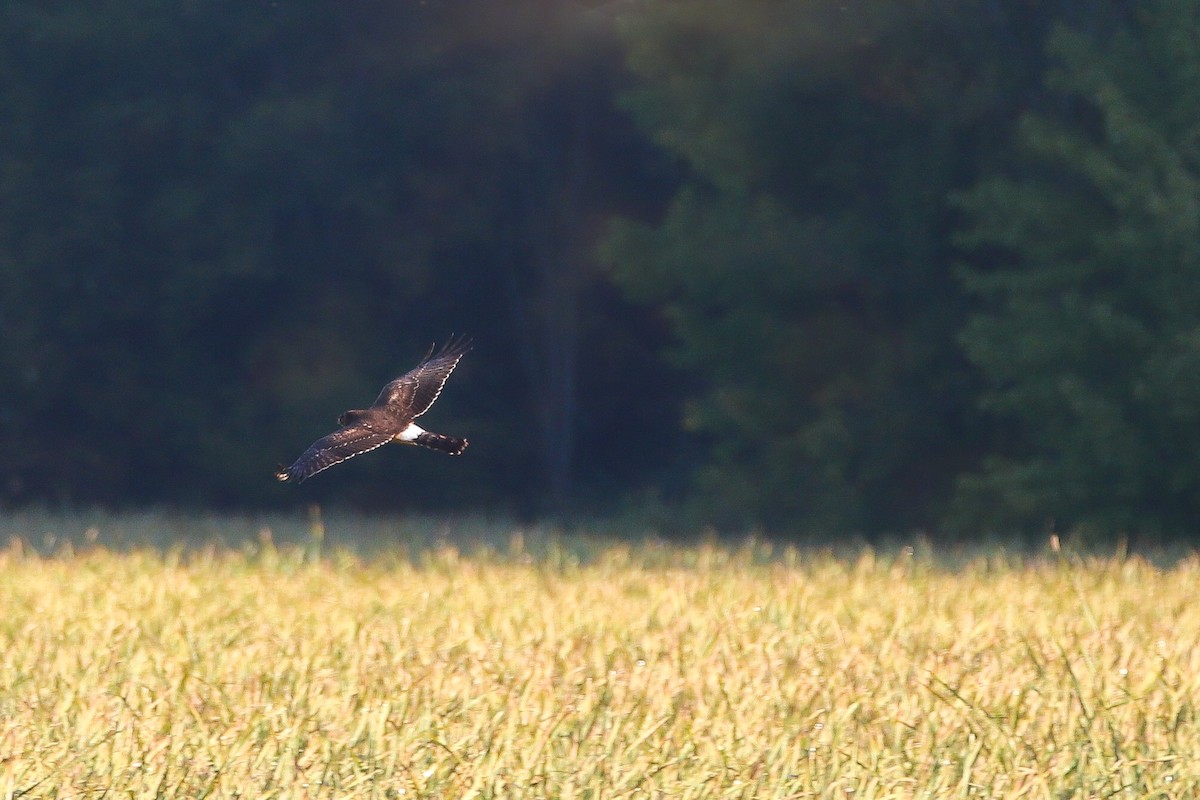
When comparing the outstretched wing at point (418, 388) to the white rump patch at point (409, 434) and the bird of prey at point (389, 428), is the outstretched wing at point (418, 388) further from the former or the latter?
the white rump patch at point (409, 434)

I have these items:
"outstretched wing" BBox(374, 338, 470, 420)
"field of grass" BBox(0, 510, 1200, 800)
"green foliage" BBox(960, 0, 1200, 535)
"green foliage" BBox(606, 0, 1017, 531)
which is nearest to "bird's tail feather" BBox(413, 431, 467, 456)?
"outstretched wing" BBox(374, 338, 470, 420)

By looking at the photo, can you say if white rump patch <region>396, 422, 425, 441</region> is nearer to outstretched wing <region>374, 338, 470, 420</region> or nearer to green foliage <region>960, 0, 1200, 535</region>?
outstretched wing <region>374, 338, 470, 420</region>

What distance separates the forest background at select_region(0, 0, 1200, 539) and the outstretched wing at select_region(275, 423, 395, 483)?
39.1ft

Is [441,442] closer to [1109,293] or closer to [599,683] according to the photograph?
[599,683]

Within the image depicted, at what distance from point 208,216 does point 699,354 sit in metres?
7.22

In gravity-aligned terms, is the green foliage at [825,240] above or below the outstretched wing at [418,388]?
above

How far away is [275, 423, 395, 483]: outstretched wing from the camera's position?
3.72 m

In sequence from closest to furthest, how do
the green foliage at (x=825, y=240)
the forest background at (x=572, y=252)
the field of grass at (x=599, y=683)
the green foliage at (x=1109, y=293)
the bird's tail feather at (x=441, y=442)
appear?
the bird's tail feather at (x=441, y=442), the field of grass at (x=599, y=683), the green foliage at (x=1109, y=293), the forest background at (x=572, y=252), the green foliage at (x=825, y=240)

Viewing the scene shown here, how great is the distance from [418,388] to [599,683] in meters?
1.97

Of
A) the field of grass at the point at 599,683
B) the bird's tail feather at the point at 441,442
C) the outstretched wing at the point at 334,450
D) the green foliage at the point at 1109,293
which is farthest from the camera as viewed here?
the green foliage at the point at 1109,293

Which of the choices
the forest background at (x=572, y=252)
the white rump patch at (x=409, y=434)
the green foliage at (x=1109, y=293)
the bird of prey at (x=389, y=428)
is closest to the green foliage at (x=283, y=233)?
the forest background at (x=572, y=252)

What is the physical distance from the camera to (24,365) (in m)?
22.7

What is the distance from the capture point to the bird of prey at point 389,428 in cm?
378

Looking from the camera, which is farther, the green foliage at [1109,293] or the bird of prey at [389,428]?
the green foliage at [1109,293]
